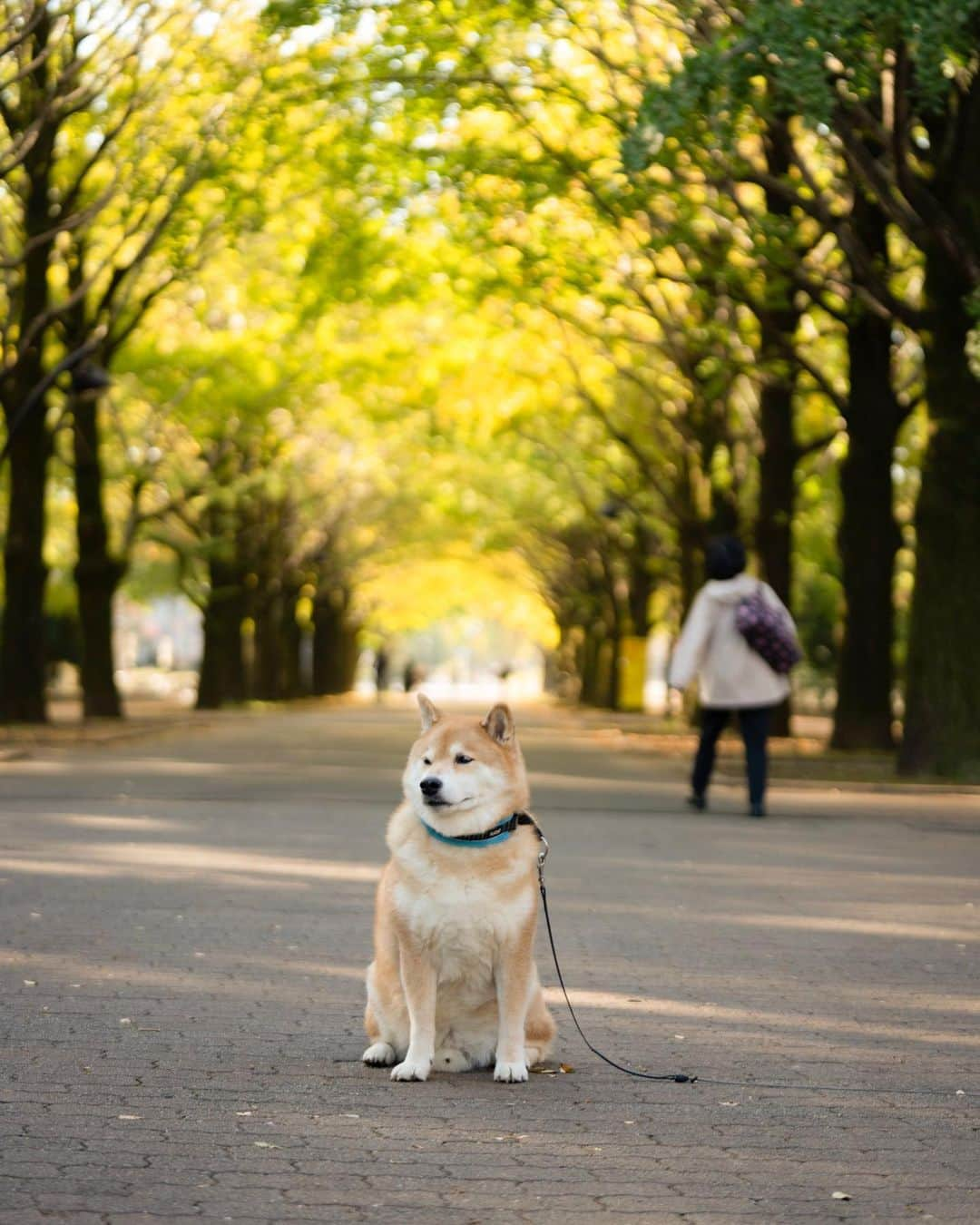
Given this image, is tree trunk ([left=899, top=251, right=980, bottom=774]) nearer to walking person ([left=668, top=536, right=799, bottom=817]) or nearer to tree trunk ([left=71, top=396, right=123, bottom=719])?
walking person ([left=668, top=536, right=799, bottom=817])

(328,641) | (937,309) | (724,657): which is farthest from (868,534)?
(328,641)

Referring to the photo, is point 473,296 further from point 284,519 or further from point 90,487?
point 284,519

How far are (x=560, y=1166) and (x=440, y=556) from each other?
7833 centimetres

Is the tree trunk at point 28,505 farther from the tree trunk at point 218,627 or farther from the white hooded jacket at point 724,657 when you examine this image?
the tree trunk at point 218,627

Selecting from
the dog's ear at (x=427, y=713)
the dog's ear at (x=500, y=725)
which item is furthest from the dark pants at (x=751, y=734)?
the dog's ear at (x=500, y=725)

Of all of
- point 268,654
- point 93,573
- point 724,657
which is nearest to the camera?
point 724,657

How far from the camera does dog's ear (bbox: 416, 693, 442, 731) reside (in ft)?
22.0

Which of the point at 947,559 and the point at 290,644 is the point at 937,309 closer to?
the point at 947,559

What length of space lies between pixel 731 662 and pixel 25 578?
14483mm

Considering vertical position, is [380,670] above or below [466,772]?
below

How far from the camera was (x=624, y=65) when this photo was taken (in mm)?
23656

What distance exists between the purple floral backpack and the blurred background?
357 cm

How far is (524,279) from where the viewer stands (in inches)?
1217

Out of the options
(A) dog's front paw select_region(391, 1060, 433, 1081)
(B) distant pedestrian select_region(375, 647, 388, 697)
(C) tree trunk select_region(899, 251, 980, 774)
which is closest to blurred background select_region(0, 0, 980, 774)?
(C) tree trunk select_region(899, 251, 980, 774)
